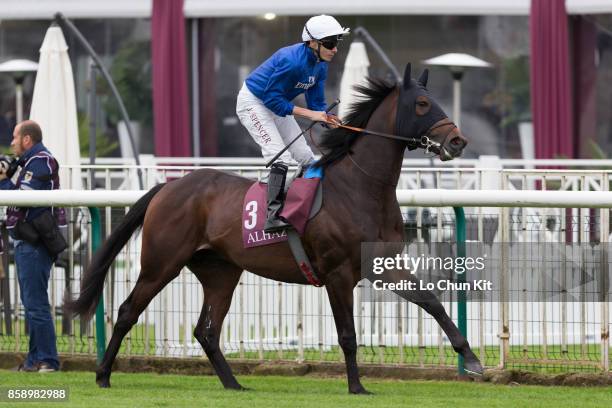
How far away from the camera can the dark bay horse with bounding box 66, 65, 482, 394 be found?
757 centimetres

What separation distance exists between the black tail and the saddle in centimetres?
69

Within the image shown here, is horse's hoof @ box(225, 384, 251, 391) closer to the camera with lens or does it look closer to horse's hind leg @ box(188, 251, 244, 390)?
horse's hind leg @ box(188, 251, 244, 390)

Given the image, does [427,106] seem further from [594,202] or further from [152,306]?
[152,306]

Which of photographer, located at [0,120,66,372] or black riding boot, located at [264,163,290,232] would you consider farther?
photographer, located at [0,120,66,372]

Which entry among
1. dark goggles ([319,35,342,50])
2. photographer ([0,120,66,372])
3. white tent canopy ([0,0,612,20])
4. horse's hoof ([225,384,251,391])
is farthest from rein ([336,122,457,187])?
white tent canopy ([0,0,612,20])

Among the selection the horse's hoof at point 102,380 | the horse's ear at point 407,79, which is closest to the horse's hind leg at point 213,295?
the horse's hoof at point 102,380

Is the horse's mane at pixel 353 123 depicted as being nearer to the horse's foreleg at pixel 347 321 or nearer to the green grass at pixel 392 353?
Result: the horse's foreleg at pixel 347 321

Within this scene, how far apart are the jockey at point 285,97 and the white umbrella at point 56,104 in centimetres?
391

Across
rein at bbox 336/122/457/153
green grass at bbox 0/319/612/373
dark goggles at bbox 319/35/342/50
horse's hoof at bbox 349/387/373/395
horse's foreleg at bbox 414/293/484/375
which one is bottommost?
horse's hoof at bbox 349/387/373/395

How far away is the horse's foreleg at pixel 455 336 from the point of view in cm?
715

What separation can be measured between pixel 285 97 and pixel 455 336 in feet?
5.78

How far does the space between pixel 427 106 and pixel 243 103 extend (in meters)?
1.20

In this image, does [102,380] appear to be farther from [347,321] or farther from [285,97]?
[285,97]

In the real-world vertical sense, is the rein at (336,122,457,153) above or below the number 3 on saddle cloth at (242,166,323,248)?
above
